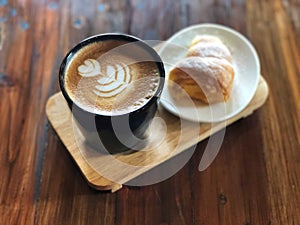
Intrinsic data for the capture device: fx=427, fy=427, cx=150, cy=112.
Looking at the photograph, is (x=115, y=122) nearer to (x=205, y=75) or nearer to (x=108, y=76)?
(x=108, y=76)

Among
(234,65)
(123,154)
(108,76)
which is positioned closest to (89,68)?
(108,76)

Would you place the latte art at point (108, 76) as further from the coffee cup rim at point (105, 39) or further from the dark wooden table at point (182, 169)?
the dark wooden table at point (182, 169)

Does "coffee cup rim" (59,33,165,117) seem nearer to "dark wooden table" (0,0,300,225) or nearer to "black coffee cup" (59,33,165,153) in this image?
"black coffee cup" (59,33,165,153)

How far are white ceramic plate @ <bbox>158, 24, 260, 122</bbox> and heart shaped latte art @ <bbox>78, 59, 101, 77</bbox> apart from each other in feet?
0.45

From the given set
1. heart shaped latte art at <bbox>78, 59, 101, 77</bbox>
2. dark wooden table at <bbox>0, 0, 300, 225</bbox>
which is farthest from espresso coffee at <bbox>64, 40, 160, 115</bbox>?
dark wooden table at <bbox>0, 0, 300, 225</bbox>

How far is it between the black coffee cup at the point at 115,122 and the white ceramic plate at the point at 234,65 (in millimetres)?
86

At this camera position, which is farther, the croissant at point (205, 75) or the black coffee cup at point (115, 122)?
the croissant at point (205, 75)

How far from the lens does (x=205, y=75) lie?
73cm

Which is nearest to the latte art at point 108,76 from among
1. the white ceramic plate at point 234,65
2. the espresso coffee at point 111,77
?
the espresso coffee at point 111,77

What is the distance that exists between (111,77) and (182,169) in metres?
0.20

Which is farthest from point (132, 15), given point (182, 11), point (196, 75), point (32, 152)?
point (32, 152)

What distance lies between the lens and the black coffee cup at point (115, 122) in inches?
24.5

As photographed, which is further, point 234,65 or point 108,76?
point 234,65

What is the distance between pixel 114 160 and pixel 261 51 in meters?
0.40
